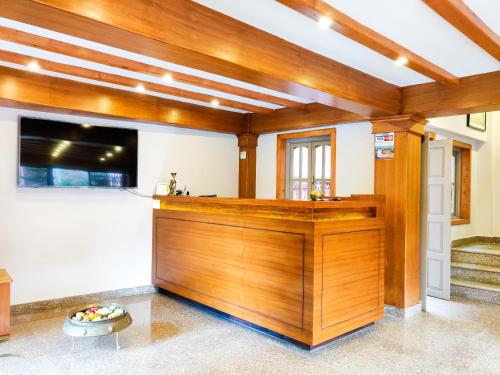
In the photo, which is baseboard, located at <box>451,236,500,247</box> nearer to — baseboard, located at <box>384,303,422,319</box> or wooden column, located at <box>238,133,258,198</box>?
baseboard, located at <box>384,303,422,319</box>

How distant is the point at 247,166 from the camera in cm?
593

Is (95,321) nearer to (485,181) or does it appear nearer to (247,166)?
(247,166)

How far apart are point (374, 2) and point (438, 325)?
10.7 ft

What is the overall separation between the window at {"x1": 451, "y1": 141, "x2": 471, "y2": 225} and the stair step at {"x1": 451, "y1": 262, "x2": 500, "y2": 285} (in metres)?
1.08

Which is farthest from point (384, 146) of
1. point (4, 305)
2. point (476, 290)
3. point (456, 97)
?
point (4, 305)

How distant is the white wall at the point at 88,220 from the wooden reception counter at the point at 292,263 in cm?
99

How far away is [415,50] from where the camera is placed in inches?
121

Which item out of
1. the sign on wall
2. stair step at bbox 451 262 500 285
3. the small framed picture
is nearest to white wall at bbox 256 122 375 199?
the sign on wall

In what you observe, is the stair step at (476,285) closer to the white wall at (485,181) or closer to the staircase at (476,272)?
the staircase at (476,272)

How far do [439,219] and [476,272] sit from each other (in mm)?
996

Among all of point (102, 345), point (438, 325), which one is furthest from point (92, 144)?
point (438, 325)

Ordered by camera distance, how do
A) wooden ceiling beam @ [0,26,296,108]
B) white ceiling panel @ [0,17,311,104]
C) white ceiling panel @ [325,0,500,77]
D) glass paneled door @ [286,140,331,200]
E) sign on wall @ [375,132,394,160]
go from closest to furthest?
white ceiling panel @ [325,0,500,77], white ceiling panel @ [0,17,311,104], wooden ceiling beam @ [0,26,296,108], sign on wall @ [375,132,394,160], glass paneled door @ [286,140,331,200]

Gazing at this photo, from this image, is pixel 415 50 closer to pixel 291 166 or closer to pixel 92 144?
pixel 291 166

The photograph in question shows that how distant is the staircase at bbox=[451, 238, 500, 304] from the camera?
16.3 feet
